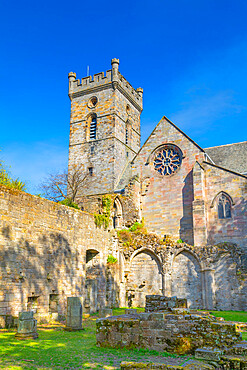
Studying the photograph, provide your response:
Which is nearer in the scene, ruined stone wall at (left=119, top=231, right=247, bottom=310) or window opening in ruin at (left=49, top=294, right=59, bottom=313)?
window opening in ruin at (left=49, top=294, right=59, bottom=313)

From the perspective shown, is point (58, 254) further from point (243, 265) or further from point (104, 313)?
point (243, 265)

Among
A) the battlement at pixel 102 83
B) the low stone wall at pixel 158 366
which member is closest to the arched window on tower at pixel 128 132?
the battlement at pixel 102 83

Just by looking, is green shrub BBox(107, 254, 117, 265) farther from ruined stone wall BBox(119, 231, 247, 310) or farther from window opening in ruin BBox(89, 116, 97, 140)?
window opening in ruin BBox(89, 116, 97, 140)

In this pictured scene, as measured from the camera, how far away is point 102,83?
1366 inches

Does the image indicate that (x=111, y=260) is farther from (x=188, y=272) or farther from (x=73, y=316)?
(x=73, y=316)

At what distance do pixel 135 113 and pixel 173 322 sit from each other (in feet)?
107

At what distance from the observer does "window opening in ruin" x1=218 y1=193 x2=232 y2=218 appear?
21.5 metres

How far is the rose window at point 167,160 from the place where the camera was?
24266mm

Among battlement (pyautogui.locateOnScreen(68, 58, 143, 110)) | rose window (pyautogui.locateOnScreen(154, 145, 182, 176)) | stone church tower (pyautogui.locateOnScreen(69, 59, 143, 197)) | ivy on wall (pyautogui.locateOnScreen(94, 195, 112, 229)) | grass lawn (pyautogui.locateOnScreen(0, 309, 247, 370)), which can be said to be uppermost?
battlement (pyautogui.locateOnScreen(68, 58, 143, 110))

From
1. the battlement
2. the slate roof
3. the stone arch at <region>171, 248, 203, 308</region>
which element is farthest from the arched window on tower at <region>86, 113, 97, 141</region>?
the stone arch at <region>171, 248, 203, 308</region>

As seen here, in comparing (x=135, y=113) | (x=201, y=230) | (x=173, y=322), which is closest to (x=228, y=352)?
(x=173, y=322)

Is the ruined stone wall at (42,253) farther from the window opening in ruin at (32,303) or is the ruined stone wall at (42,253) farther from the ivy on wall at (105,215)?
the ivy on wall at (105,215)

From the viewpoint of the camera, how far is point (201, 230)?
21.3 m

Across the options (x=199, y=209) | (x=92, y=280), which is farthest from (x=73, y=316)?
(x=199, y=209)
